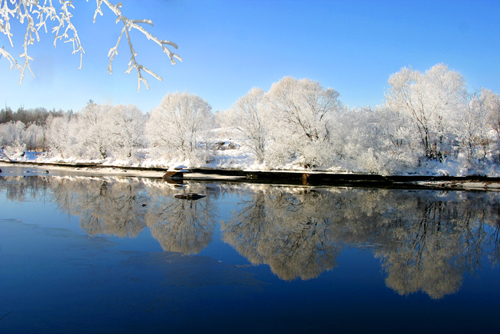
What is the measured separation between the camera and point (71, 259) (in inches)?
273

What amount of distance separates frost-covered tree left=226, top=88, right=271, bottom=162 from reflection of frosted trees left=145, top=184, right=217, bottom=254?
2430cm

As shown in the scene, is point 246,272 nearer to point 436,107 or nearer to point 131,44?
point 131,44

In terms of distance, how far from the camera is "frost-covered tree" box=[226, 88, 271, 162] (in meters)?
38.6

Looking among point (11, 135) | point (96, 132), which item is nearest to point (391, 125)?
point (96, 132)

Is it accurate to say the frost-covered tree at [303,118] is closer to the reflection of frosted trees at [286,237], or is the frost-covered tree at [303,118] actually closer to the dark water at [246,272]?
the reflection of frosted trees at [286,237]

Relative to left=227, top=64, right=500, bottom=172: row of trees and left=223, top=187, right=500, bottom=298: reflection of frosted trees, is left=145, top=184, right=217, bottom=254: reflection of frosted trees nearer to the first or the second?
left=223, top=187, right=500, bottom=298: reflection of frosted trees

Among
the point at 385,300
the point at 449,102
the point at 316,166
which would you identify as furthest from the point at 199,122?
the point at 385,300

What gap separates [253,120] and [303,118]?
23.8ft

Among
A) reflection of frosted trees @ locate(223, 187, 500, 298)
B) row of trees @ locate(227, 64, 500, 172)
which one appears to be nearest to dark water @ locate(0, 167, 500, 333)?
reflection of frosted trees @ locate(223, 187, 500, 298)

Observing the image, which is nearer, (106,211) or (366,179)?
(106,211)

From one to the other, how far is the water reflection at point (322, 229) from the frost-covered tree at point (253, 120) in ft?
74.4

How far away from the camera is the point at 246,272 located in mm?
6430

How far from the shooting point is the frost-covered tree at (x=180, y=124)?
4072 centimetres

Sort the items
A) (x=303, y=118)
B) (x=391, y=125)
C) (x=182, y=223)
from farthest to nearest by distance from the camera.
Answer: (x=303, y=118), (x=391, y=125), (x=182, y=223)
